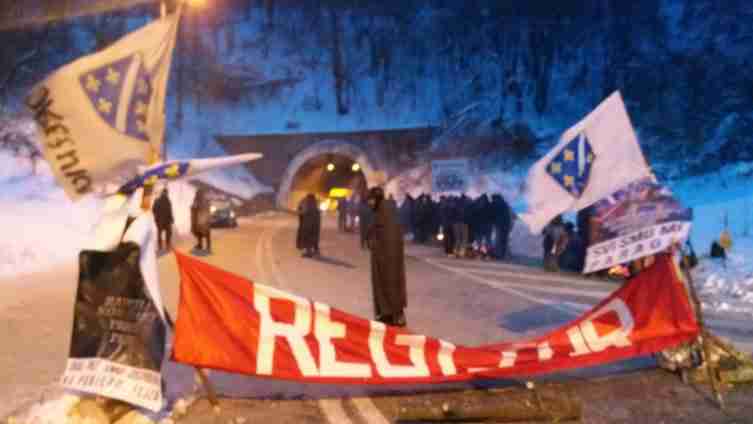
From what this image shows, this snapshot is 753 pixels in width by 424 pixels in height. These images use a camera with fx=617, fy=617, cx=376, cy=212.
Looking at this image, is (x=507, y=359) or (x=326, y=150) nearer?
(x=507, y=359)

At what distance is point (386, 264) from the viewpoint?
7.02 metres

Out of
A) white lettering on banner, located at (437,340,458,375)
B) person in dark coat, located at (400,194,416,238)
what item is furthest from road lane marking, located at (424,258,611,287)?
white lettering on banner, located at (437,340,458,375)

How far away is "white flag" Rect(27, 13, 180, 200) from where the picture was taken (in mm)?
4461

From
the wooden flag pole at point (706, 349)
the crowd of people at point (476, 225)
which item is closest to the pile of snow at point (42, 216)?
the wooden flag pole at point (706, 349)

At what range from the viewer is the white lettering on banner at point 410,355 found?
17.3 feet

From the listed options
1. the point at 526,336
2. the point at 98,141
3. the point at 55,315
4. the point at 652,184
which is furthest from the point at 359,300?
the point at 98,141

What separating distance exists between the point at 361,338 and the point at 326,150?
3755 cm

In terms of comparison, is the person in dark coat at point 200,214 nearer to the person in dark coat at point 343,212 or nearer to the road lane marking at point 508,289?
the road lane marking at point 508,289

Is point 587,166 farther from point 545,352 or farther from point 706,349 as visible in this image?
point 706,349

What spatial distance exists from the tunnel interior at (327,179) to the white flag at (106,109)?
36709 millimetres

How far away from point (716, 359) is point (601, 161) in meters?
2.10

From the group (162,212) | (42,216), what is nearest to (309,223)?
(162,212)

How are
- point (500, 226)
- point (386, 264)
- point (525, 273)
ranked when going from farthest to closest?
point (500, 226) < point (525, 273) < point (386, 264)

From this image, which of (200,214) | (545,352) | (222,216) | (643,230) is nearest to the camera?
(545,352)
